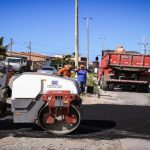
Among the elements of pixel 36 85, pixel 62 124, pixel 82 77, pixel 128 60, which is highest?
pixel 128 60

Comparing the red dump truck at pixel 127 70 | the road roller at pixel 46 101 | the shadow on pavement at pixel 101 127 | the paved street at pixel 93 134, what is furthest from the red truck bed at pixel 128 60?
the road roller at pixel 46 101

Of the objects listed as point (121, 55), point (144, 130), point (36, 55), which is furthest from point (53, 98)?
point (36, 55)

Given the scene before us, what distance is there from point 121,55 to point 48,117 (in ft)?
54.0

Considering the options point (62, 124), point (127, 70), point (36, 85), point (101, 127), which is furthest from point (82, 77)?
point (36, 85)

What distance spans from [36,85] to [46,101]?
430mm

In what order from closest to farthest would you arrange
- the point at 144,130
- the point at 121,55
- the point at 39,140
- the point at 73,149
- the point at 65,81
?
the point at 73,149 < the point at 39,140 < the point at 65,81 < the point at 144,130 < the point at 121,55

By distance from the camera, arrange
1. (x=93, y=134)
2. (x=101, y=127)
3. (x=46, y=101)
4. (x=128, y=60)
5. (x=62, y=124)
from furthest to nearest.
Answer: (x=128, y=60), (x=101, y=127), (x=93, y=134), (x=62, y=124), (x=46, y=101)

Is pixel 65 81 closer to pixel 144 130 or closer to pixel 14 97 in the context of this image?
pixel 14 97

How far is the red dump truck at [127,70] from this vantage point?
25.7 m

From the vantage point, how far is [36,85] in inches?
382

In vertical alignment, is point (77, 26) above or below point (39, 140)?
above

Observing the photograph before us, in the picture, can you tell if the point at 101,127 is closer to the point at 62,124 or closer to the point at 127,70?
the point at 62,124

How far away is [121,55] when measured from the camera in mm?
25703

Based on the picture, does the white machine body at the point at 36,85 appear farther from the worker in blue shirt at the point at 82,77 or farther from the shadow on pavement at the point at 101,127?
the worker in blue shirt at the point at 82,77
